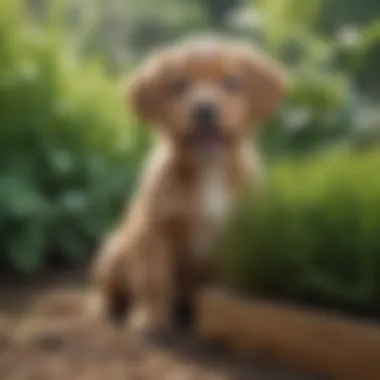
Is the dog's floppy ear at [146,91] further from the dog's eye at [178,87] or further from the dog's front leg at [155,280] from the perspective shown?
the dog's front leg at [155,280]

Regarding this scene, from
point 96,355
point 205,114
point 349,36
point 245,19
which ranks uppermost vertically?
point 245,19

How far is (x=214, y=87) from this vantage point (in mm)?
1836

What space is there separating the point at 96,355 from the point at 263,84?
1.85ft

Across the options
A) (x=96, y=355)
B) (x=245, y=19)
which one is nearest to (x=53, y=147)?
(x=245, y=19)

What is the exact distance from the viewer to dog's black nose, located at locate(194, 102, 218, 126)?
1792mm

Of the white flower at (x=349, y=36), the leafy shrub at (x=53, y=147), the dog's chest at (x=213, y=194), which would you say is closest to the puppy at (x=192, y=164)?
the dog's chest at (x=213, y=194)

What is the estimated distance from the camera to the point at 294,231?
5.51ft

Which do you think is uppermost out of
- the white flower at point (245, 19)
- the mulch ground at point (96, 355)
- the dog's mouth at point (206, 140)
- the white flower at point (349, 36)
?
the white flower at point (245, 19)

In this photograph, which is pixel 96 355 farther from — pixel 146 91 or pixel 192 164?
pixel 146 91

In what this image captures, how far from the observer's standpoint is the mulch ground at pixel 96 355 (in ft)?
5.11

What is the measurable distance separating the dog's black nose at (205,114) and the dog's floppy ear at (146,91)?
105mm

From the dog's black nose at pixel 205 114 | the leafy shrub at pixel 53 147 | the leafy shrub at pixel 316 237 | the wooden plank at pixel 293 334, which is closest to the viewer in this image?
the wooden plank at pixel 293 334

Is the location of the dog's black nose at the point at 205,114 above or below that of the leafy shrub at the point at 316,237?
above

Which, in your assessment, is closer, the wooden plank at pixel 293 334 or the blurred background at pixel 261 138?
the wooden plank at pixel 293 334
